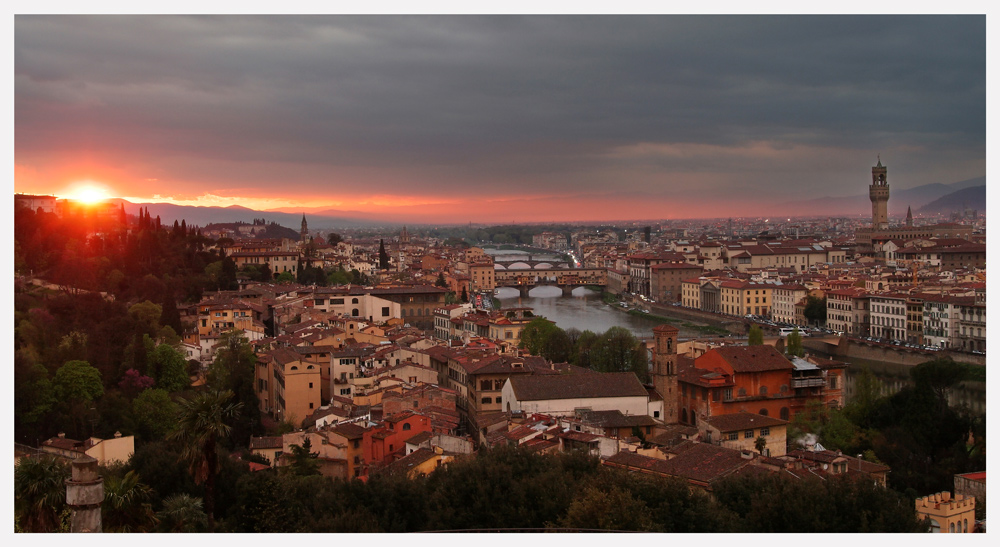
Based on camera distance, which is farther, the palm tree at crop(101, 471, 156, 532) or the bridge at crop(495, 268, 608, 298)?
the bridge at crop(495, 268, 608, 298)

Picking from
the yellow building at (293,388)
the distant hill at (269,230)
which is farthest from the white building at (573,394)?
the distant hill at (269,230)

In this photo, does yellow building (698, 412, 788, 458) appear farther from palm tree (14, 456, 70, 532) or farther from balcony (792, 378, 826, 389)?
palm tree (14, 456, 70, 532)

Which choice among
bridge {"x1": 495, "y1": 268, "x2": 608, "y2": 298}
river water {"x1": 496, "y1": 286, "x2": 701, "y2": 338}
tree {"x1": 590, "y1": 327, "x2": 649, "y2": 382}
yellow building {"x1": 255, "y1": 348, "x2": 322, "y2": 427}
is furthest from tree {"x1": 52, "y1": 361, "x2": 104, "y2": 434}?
bridge {"x1": 495, "y1": 268, "x2": 608, "y2": 298}

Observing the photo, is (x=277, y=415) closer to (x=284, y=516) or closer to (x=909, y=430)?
(x=284, y=516)

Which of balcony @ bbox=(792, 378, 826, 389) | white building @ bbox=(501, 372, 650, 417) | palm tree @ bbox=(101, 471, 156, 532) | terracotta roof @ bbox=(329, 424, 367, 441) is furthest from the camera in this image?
balcony @ bbox=(792, 378, 826, 389)

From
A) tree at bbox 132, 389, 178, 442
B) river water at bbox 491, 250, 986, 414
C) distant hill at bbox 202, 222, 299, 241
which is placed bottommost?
river water at bbox 491, 250, 986, 414

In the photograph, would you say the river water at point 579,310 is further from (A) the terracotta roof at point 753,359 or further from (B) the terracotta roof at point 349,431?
(B) the terracotta roof at point 349,431

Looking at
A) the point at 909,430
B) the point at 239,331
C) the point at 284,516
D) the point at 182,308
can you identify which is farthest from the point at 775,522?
the point at 182,308
